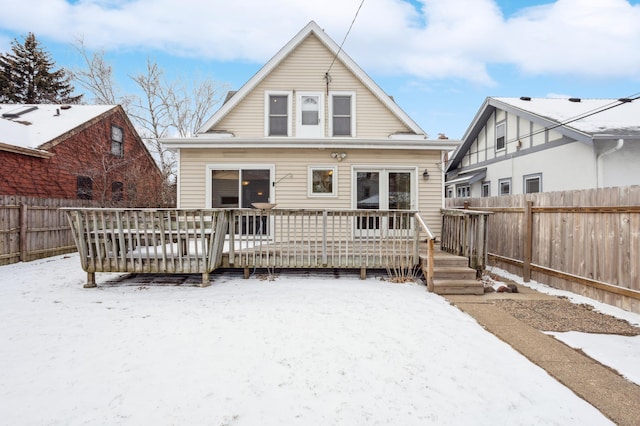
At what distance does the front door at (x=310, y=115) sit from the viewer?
9.02 m

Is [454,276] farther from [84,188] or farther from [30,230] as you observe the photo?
[84,188]

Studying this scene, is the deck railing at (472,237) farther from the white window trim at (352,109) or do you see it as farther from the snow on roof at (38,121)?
the snow on roof at (38,121)

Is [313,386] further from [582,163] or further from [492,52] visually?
[492,52]

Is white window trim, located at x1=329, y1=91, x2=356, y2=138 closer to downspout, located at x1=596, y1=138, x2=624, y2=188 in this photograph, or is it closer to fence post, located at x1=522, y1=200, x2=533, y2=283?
fence post, located at x1=522, y1=200, x2=533, y2=283

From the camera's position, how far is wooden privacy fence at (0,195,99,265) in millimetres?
7539

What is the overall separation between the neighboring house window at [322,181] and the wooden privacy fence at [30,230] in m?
7.32

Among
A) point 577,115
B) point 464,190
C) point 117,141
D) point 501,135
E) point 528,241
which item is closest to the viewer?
point 528,241

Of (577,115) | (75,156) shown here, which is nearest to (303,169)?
(577,115)

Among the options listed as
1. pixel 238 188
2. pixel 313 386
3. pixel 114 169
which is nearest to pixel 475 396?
pixel 313 386

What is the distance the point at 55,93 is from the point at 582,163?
103 feet

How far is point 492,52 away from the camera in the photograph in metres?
15.8

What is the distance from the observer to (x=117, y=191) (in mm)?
13961

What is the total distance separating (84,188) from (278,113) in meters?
9.42

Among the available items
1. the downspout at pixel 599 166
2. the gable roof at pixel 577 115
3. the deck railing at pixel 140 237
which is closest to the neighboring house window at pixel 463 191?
the gable roof at pixel 577 115
